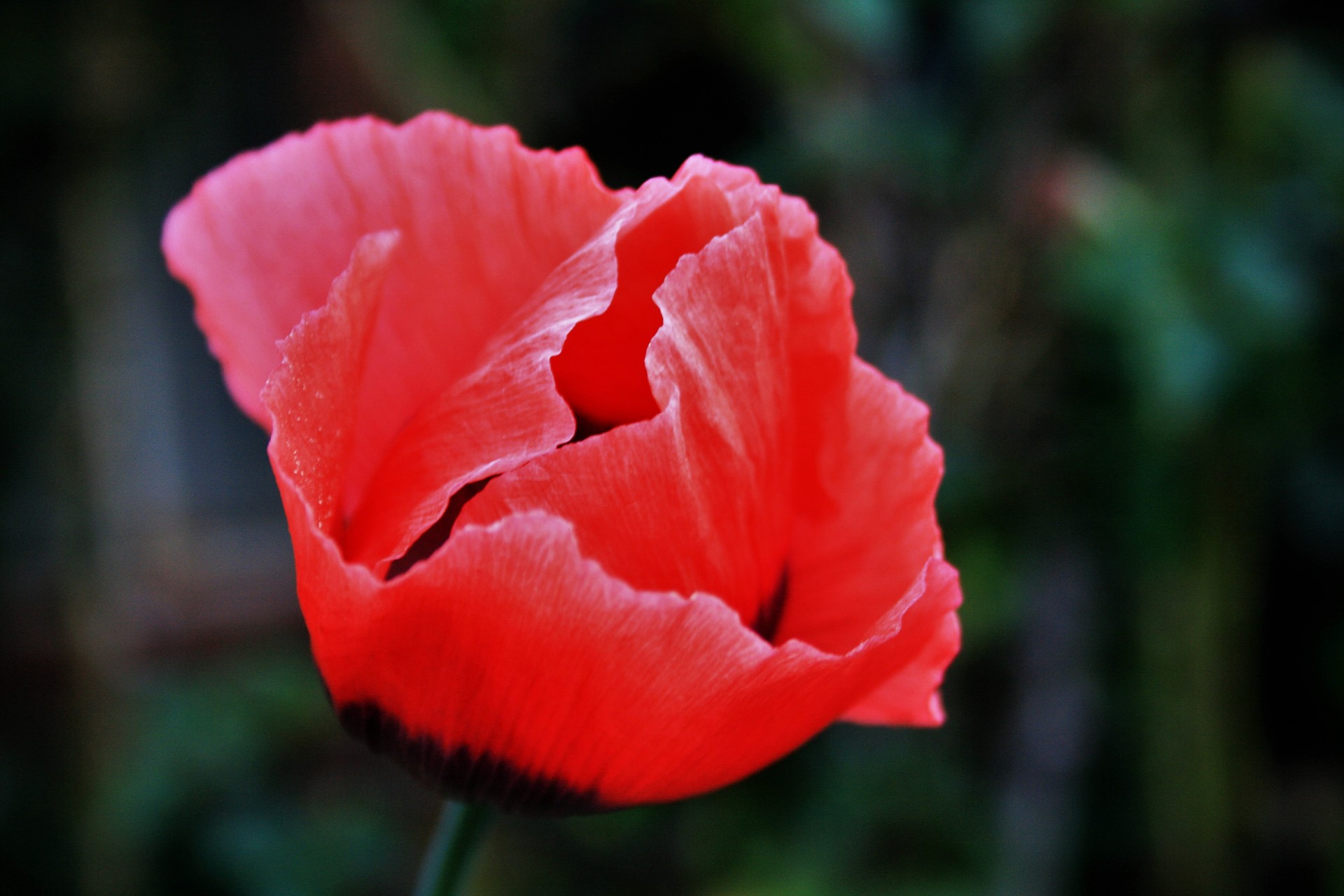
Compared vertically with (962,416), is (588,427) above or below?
above

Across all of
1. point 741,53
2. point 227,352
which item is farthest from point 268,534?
point 227,352

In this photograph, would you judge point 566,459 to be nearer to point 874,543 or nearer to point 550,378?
point 550,378

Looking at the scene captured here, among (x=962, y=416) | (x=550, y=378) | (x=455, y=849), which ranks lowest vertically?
(x=962, y=416)

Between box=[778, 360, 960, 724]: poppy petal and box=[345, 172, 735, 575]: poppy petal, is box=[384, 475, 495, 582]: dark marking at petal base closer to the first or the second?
box=[345, 172, 735, 575]: poppy petal

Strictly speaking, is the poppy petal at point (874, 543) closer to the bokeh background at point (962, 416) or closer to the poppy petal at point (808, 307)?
the poppy petal at point (808, 307)

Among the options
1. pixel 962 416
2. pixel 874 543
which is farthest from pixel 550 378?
pixel 962 416

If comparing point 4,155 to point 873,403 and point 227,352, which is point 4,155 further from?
point 873,403

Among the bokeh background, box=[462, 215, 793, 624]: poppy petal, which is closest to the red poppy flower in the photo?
box=[462, 215, 793, 624]: poppy petal

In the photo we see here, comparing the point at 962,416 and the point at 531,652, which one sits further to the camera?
the point at 962,416
